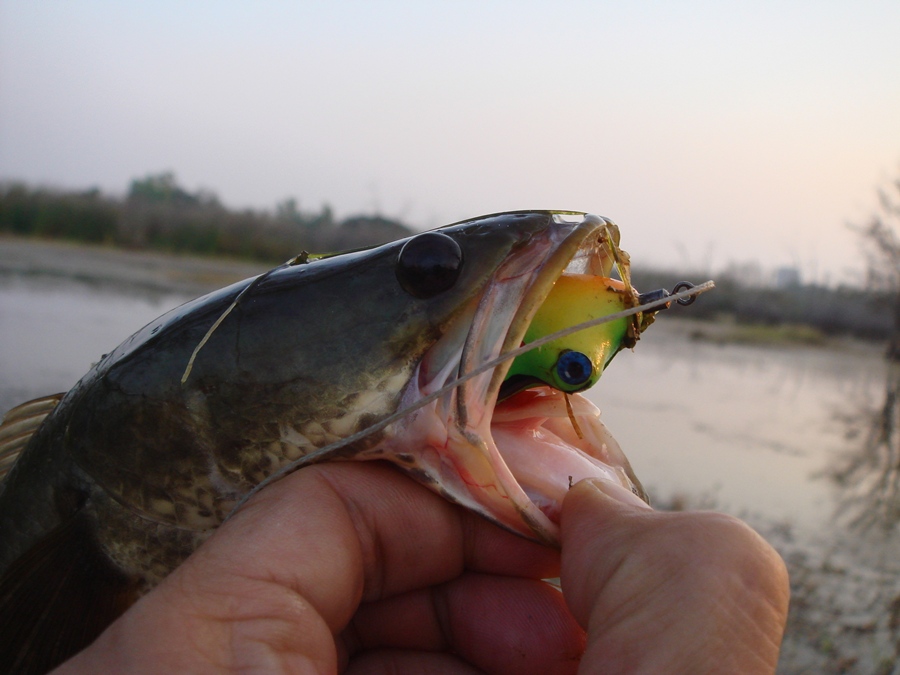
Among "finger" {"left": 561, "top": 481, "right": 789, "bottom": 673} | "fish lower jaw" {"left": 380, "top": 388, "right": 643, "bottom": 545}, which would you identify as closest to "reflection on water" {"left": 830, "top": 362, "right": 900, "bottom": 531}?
"fish lower jaw" {"left": 380, "top": 388, "right": 643, "bottom": 545}

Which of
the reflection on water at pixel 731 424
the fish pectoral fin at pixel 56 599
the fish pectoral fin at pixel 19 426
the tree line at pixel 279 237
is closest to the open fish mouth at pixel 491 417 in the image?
the fish pectoral fin at pixel 56 599

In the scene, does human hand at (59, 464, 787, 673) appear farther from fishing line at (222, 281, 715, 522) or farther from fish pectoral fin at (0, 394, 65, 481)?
fish pectoral fin at (0, 394, 65, 481)

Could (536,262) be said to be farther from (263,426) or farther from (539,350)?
(263,426)

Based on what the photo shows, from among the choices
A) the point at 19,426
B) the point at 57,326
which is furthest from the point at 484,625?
the point at 57,326

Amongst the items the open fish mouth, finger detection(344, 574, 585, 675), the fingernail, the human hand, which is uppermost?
the open fish mouth

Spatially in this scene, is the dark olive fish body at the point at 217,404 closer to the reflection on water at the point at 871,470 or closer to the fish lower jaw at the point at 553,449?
the fish lower jaw at the point at 553,449
